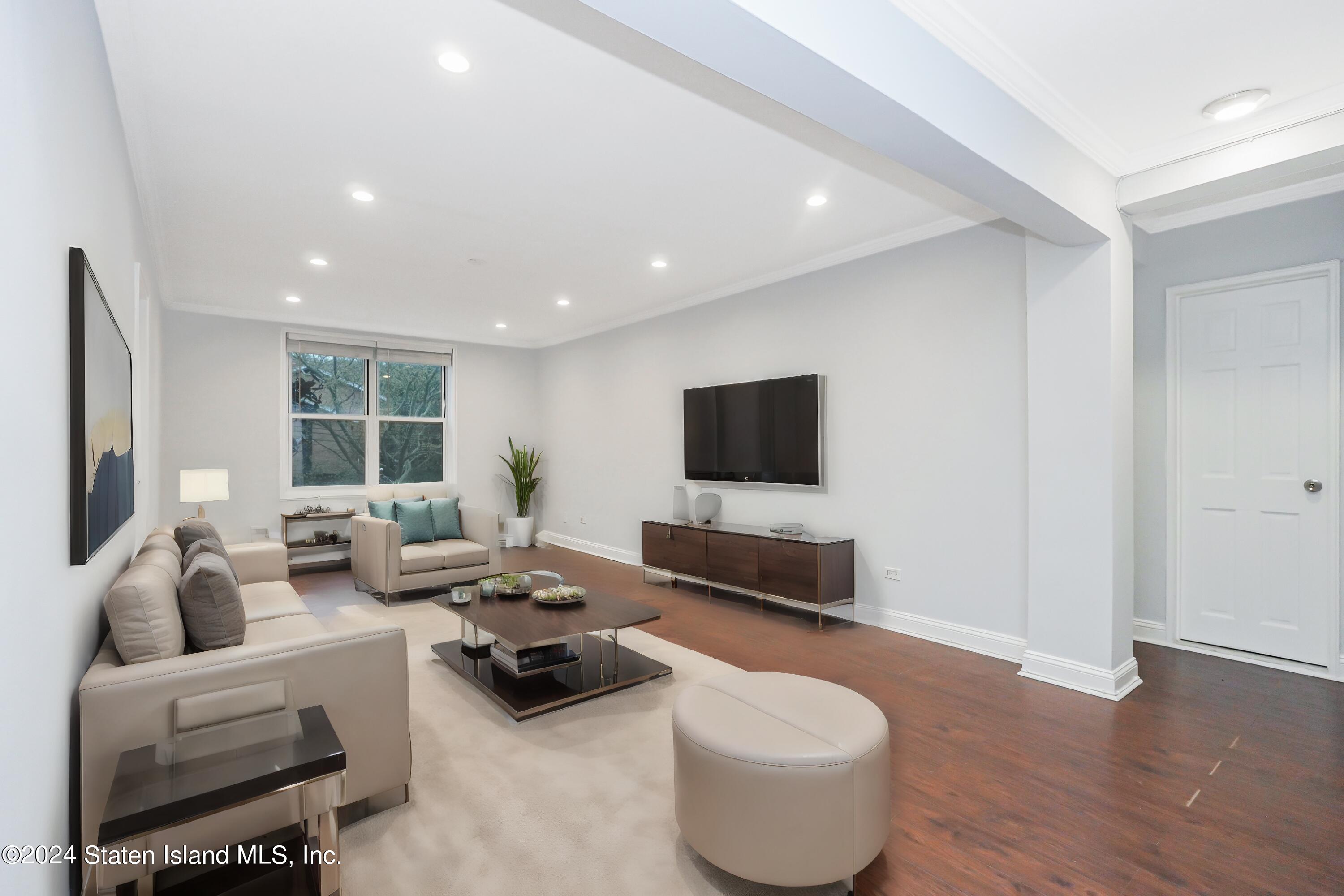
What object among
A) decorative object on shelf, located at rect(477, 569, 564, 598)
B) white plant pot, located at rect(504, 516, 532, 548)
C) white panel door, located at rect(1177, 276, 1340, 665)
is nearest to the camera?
white panel door, located at rect(1177, 276, 1340, 665)

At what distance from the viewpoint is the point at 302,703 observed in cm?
193

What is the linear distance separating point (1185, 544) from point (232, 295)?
7.51 metres

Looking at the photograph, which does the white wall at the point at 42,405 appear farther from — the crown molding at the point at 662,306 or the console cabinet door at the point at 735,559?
the crown molding at the point at 662,306

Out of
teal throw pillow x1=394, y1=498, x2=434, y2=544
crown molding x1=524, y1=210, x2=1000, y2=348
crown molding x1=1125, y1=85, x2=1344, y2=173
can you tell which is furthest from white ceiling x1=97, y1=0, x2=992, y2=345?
teal throw pillow x1=394, y1=498, x2=434, y2=544

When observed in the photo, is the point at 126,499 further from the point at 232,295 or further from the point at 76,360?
the point at 232,295

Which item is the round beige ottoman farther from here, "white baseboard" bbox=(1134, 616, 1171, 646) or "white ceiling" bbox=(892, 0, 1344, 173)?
"white baseboard" bbox=(1134, 616, 1171, 646)

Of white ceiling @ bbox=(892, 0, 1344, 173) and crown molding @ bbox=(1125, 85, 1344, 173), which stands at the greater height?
white ceiling @ bbox=(892, 0, 1344, 173)

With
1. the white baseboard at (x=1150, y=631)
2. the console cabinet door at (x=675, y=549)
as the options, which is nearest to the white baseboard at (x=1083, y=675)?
the white baseboard at (x=1150, y=631)

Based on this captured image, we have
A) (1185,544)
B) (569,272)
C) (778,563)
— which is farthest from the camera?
(569,272)

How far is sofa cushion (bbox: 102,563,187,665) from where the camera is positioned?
1.79m

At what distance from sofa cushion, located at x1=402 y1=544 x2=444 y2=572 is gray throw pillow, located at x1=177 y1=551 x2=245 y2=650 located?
2912mm

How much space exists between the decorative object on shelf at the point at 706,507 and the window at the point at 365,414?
3763 mm

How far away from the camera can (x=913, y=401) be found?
4129mm

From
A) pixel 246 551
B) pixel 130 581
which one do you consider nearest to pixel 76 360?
pixel 130 581
